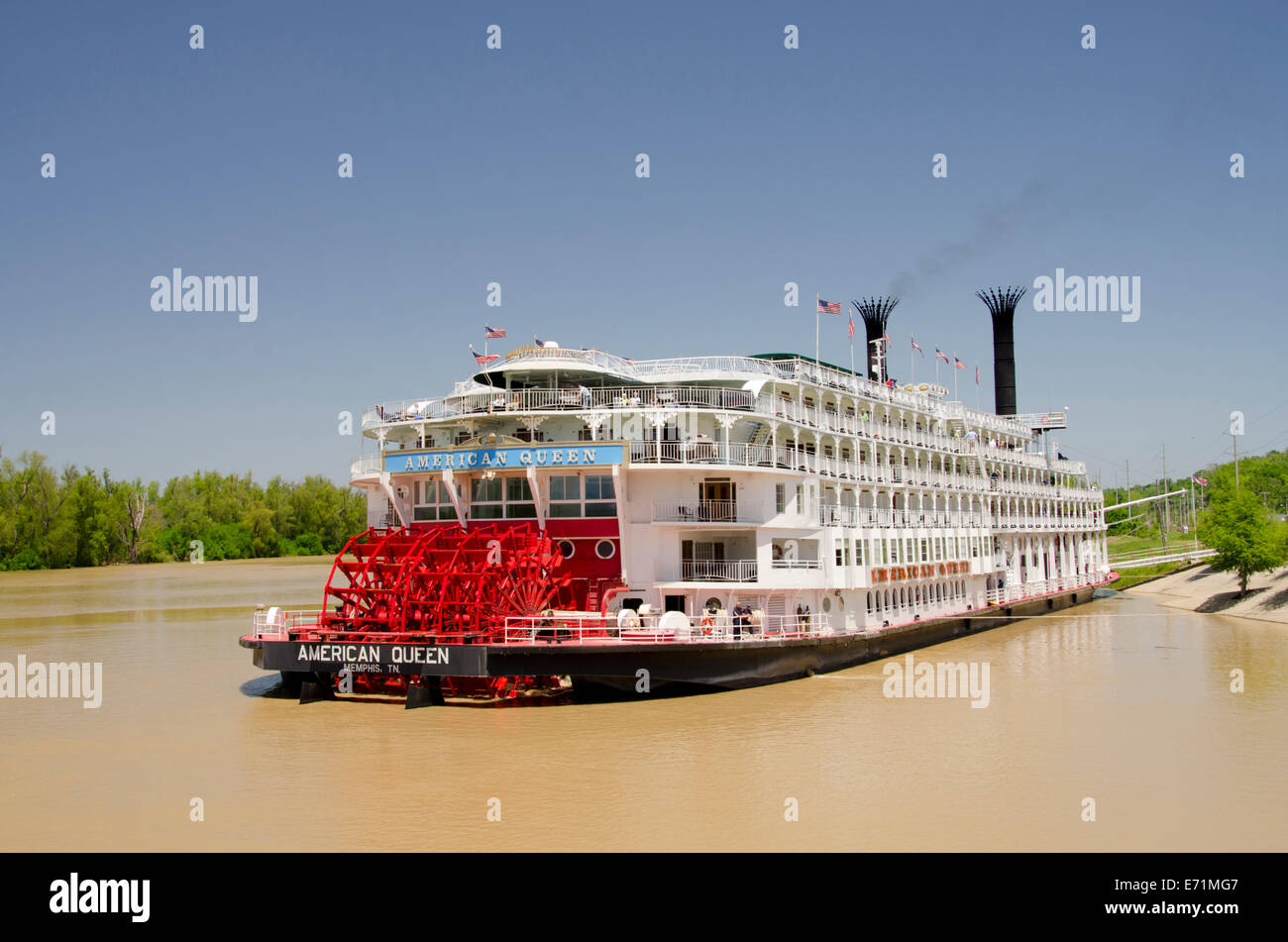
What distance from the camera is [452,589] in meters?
23.3

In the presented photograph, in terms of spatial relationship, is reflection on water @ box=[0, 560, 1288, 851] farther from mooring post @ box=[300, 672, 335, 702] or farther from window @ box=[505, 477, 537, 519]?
window @ box=[505, 477, 537, 519]

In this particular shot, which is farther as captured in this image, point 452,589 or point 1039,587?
point 1039,587

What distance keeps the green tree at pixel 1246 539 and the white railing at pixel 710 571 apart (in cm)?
3104

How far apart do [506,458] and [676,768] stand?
32.9ft

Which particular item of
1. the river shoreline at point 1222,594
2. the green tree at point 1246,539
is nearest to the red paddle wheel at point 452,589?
the river shoreline at point 1222,594

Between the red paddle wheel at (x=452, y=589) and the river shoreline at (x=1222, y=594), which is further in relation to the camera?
the river shoreline at (x=1222, y=594)

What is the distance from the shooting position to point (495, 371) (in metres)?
27.3

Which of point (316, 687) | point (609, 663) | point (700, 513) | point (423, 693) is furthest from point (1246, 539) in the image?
point (316, 687)

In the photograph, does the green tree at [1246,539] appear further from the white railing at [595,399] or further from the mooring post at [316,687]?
the mooring post at [316,687]

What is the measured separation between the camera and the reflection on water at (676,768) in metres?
14.4

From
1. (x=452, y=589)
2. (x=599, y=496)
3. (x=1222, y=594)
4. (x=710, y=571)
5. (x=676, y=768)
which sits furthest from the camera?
(x=1222, y=594)

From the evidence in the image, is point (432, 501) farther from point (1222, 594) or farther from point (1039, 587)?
point (1222, 594)
